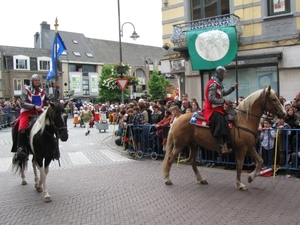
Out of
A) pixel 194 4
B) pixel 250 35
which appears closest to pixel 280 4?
pixel 250 35

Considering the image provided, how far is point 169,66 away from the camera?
17.9 m

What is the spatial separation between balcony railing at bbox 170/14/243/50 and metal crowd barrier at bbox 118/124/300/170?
5323mm

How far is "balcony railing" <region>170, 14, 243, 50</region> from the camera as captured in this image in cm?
1486

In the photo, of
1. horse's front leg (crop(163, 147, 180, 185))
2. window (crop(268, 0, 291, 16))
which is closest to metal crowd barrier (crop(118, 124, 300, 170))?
horse's front leg (crop(163, 147, 180, 185))

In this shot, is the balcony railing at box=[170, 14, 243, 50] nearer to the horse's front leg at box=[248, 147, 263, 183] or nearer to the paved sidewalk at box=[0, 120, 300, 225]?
the paved sidewalk at box=[0, 120, 300, 225]

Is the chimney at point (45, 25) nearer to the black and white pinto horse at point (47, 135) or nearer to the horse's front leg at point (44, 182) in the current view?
the black and white pinto horse at point (47, 135)

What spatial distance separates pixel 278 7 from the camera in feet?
46.5

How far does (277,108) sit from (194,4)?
34.2 feet

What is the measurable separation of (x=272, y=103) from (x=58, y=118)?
442 centimetres

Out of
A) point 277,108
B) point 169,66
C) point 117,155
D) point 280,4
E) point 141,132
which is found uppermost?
point 280,4

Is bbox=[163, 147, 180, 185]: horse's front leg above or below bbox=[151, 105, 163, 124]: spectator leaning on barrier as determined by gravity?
below

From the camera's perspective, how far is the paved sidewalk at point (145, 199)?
5859 mm

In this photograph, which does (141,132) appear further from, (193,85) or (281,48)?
(281,48)

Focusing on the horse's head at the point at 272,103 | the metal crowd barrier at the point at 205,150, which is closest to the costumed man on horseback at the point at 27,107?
the metal crowd barrier at the point at 205,150
